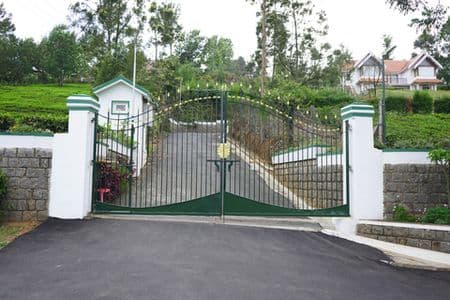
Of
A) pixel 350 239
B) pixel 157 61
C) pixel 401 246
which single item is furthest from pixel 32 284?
pixel 157 61

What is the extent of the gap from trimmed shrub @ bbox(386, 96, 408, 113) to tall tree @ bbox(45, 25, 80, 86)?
2250 centimetres

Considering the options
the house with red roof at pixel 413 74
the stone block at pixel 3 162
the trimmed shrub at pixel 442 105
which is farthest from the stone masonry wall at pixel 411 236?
the house with red roof at pixel 413 74

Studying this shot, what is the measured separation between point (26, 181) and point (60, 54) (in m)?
26.5

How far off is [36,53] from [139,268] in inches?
1197

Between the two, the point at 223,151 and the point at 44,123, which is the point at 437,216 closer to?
the point at 223,151

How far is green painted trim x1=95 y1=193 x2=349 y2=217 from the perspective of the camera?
6379 mm

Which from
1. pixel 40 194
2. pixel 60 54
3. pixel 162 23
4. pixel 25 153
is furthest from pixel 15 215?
pixel 60 54

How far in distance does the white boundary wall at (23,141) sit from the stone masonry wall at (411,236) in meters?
5.37

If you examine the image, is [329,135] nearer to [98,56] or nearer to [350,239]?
[350,239]

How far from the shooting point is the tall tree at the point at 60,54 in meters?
29.0

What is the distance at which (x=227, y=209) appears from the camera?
21.2ft

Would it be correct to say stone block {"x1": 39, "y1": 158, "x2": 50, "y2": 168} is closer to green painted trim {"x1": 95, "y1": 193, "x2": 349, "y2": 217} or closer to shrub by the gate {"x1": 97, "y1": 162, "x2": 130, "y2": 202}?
shrub by the gate {"x1": 97, "y1": 162, "x2": 130, "y2": 202}

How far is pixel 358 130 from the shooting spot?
6.43 meters

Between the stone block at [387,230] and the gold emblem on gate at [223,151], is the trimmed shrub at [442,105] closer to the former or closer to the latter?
the stone block at [387,230]
